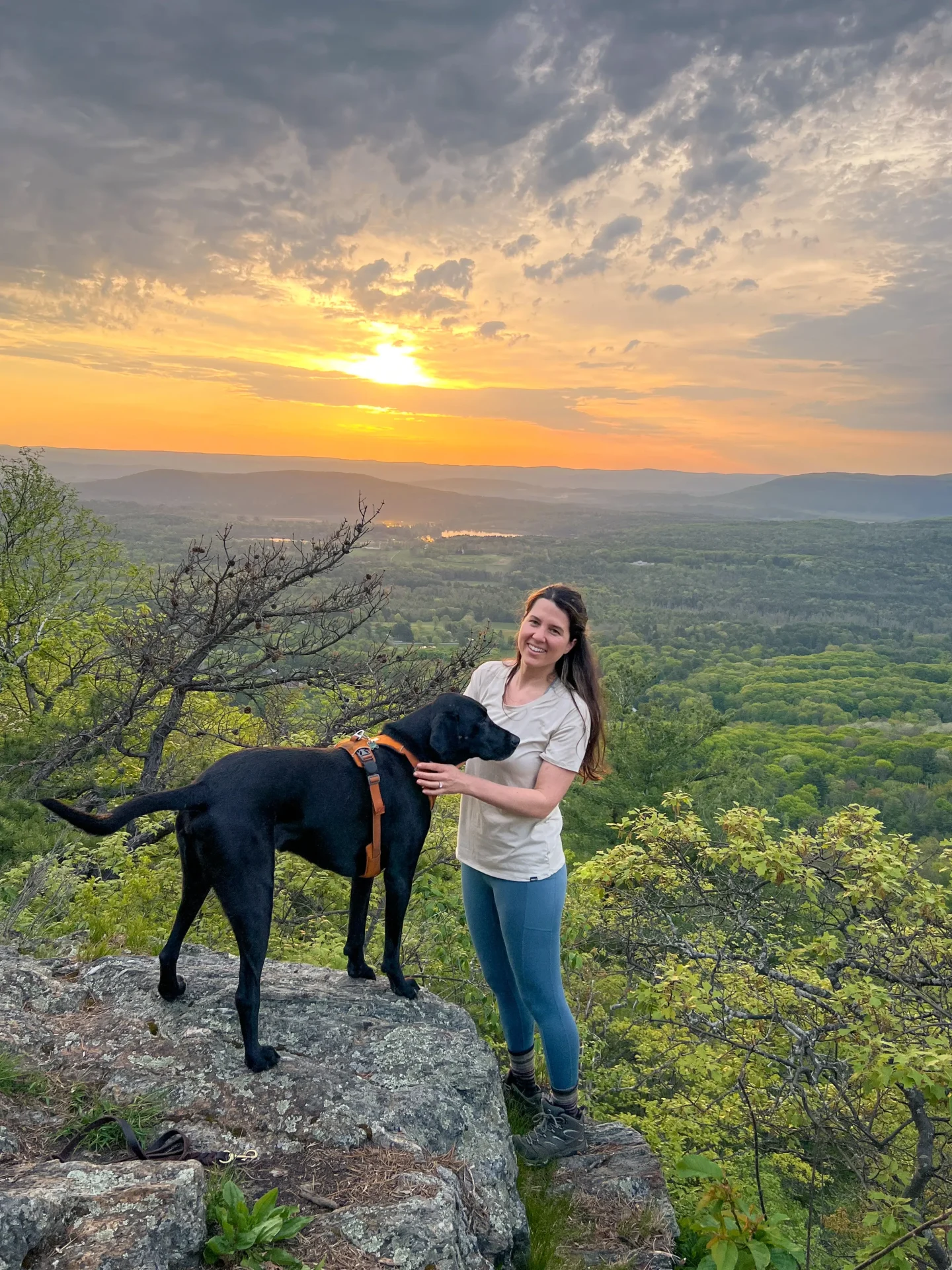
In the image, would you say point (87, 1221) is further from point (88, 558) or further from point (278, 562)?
point (88, 558)

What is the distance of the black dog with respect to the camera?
9.39 feet

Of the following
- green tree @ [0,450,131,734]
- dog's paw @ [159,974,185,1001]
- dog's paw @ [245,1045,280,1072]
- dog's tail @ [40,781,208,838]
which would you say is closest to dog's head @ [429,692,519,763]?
dog's tail @ [40,781,208,838]

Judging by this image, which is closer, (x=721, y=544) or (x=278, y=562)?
(x=278, y=562)

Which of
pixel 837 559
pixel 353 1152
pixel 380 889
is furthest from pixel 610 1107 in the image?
pixel 837 559

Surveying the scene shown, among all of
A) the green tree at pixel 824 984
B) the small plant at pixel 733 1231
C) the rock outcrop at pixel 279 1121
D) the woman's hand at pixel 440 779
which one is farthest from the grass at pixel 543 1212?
the woman's hand at pixel 440 779

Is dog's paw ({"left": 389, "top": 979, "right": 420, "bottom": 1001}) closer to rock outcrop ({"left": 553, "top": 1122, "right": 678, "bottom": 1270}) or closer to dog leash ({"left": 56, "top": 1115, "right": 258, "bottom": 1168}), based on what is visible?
rock outcrop ({"left": 553, "top": 1122, "right": 678, "bottom": 1270})

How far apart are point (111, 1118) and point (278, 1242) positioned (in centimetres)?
75

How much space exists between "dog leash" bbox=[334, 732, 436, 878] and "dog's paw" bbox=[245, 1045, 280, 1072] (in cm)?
75

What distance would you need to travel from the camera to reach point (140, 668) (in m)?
9.48

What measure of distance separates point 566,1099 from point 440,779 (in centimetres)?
173

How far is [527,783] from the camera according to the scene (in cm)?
332

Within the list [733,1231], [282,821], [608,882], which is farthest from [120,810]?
[608,882]

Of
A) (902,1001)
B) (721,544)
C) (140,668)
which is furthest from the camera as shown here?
(721,544)

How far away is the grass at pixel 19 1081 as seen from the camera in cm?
267
